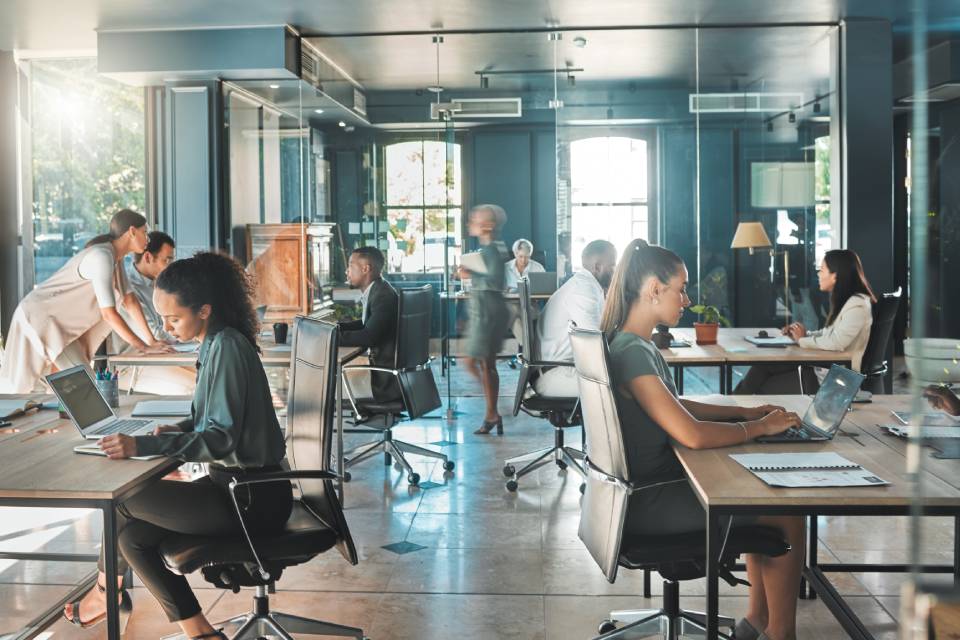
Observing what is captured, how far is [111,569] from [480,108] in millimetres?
6329

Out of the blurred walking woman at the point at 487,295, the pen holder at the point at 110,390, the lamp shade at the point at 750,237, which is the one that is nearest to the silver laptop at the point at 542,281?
the blurred walking woman at the point at 487,295

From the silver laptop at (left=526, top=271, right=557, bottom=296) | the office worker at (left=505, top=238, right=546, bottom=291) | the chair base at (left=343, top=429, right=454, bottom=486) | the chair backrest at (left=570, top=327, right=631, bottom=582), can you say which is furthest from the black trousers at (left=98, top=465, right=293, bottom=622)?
the silver laptop at (left=526, top=271, right=557, bottom=296)

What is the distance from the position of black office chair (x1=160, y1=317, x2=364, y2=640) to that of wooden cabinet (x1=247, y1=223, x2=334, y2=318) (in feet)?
16.4

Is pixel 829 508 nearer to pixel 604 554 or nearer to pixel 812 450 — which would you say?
pixel 812 450

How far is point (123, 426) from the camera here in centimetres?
316

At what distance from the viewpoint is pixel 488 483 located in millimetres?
5660

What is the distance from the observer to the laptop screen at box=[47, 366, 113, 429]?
2.99 m

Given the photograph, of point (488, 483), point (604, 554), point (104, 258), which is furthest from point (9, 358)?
point (604, 554)

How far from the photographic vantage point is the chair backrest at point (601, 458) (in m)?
2.75

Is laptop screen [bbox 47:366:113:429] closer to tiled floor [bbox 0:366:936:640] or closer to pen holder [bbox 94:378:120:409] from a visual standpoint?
pen holder [bbox 94:378:120:409]

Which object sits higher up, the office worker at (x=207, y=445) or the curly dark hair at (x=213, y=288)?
the curly dark hair at (x=213, y=288)

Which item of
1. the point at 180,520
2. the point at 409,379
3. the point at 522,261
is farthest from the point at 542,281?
the point at 180,520

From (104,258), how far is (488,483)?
7.76 ft

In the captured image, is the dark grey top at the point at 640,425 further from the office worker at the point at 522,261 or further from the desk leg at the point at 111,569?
the office worker at the point at 522,261
